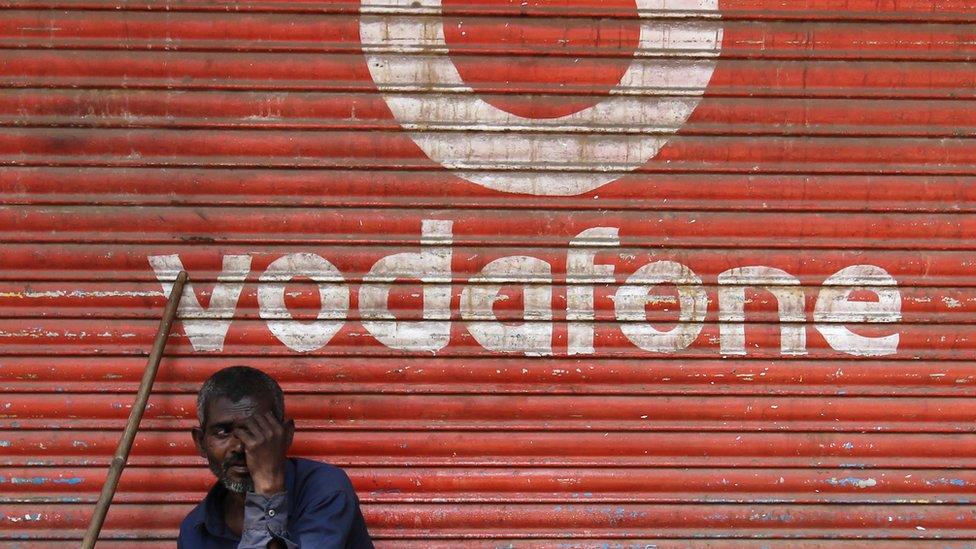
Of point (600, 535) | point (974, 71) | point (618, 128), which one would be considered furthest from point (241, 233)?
point (974, 71)

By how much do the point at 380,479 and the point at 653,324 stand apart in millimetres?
1241

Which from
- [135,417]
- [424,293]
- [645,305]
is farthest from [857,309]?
[135,417]

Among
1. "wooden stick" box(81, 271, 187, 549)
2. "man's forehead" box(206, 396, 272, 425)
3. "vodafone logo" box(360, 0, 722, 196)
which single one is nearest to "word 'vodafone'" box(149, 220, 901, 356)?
"wooden stick" box(81, 271, 187, 549)

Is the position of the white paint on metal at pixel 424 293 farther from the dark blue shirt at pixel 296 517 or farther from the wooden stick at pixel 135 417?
the wooden stick at pixel 135 417

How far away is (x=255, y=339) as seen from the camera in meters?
3.44

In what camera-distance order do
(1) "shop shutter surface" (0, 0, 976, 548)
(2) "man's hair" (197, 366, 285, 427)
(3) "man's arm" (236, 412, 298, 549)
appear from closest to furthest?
1. (3) "man's arm" (236, 412, 298, 549)
2. (2) "man's hair" (197, 366, 285, 427)
3. (1) "shop shutter surface" (0, 0, 976, 548)

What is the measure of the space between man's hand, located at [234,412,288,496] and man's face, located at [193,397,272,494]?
24mm

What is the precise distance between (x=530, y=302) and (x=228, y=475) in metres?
1.29

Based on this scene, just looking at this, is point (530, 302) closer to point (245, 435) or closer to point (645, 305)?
point (645, 305)

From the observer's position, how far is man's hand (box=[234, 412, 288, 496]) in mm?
2879

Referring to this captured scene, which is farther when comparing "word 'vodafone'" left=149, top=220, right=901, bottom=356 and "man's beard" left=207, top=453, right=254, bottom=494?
"word 'vodafone'" left=149, top=220, right=901, bottom=356

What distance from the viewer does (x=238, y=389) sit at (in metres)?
2.97

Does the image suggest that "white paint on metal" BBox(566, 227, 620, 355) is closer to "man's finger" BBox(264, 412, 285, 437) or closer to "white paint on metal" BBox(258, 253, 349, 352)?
"white paint on metal" BBox(258, 253, 349, 352)

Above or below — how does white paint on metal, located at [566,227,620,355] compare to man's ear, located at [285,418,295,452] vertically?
above
